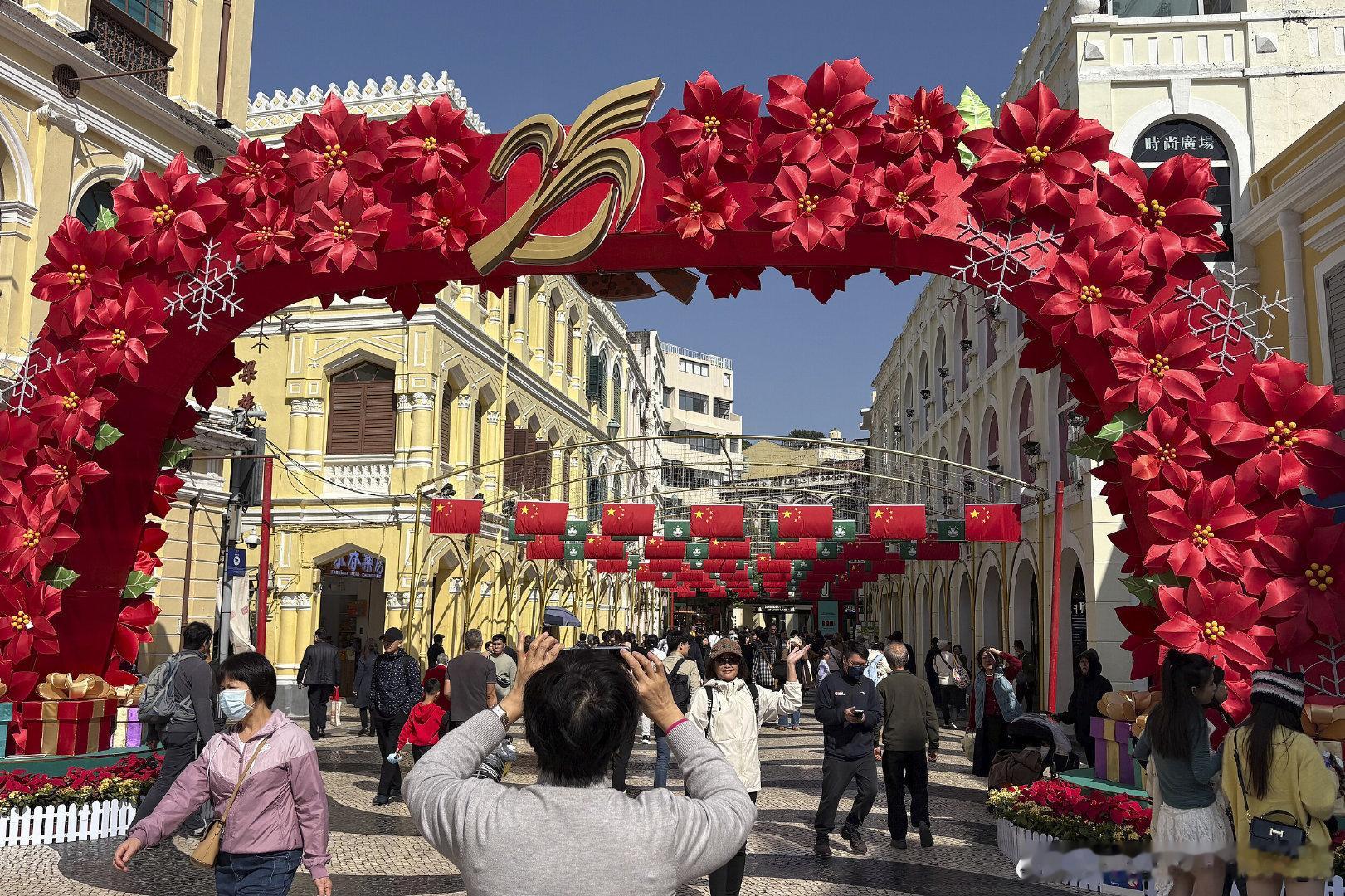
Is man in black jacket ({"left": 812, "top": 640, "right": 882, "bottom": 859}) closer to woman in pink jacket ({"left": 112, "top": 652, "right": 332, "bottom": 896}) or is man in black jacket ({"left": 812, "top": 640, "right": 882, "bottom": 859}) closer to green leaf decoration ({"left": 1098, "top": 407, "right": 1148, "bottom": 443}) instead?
green leaf decoration ({"left": 1098, "top": 407, "right": 1148, "bottom": 443})

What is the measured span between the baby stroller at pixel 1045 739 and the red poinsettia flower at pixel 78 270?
28.1 feet

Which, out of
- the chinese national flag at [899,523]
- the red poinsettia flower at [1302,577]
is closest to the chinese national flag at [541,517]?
the chinese national flag at [899,523]

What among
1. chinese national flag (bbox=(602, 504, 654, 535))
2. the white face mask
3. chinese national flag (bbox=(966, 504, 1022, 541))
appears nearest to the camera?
the white face mask

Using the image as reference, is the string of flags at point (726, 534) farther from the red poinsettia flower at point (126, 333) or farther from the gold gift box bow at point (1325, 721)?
the gold gift box bow at point (1325, 721)

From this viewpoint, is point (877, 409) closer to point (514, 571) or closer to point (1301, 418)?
point (514, 571)

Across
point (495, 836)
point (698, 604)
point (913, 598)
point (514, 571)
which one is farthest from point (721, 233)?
point (698, 604)

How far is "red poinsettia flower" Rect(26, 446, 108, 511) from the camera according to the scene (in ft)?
29.5

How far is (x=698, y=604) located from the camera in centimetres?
7144

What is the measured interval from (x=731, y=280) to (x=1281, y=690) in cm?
467

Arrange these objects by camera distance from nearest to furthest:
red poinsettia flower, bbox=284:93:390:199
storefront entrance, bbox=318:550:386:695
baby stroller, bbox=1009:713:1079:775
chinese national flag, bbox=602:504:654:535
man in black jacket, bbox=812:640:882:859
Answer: red poinsettia flower, bbox=284:93:390:199 < man in black jacket, bbox=812:640:882:859 < baby stroller, bbox=1009:713:1079:775 < chinese national flag, bbox=602:504:654:535 < storefront entrance, bbox=318:550:386:695

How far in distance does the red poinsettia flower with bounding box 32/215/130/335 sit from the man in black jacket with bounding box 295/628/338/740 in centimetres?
960

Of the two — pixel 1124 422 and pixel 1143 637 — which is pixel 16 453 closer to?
pixel 1124 422

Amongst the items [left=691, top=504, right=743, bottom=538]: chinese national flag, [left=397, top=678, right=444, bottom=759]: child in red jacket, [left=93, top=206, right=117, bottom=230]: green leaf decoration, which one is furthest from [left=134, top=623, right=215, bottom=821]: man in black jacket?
[left=691, top=504, right=743, bottom=538]: chinese national flag

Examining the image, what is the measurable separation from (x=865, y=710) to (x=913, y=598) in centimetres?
3024
